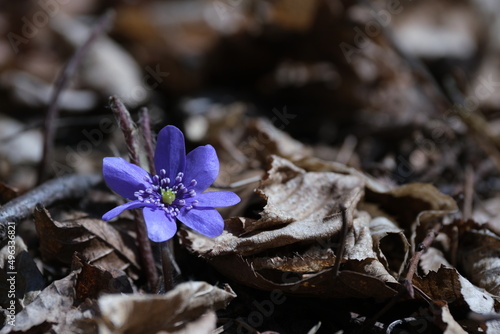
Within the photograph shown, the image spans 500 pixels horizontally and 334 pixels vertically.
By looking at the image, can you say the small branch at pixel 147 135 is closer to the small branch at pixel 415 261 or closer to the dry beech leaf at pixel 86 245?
the dry beech leaf at pixel 86 245

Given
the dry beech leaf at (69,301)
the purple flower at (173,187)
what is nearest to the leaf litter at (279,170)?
the dry beech leaf at (69,301)

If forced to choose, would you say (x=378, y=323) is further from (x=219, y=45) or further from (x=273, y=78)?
(x=219, y=45)

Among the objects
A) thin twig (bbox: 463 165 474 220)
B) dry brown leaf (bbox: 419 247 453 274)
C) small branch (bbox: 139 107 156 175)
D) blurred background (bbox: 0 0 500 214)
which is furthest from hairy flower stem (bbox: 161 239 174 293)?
thin twig (bbox: 463 165 474 220)

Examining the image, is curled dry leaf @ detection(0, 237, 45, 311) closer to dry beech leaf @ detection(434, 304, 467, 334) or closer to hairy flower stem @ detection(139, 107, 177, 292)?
hairy flower stem @ detection(139, 107, 177, 292)

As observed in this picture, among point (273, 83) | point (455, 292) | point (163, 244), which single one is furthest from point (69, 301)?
point (273, 83)

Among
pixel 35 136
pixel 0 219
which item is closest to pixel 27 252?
pixel 0 219

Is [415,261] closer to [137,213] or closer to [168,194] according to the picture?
[168,194]
